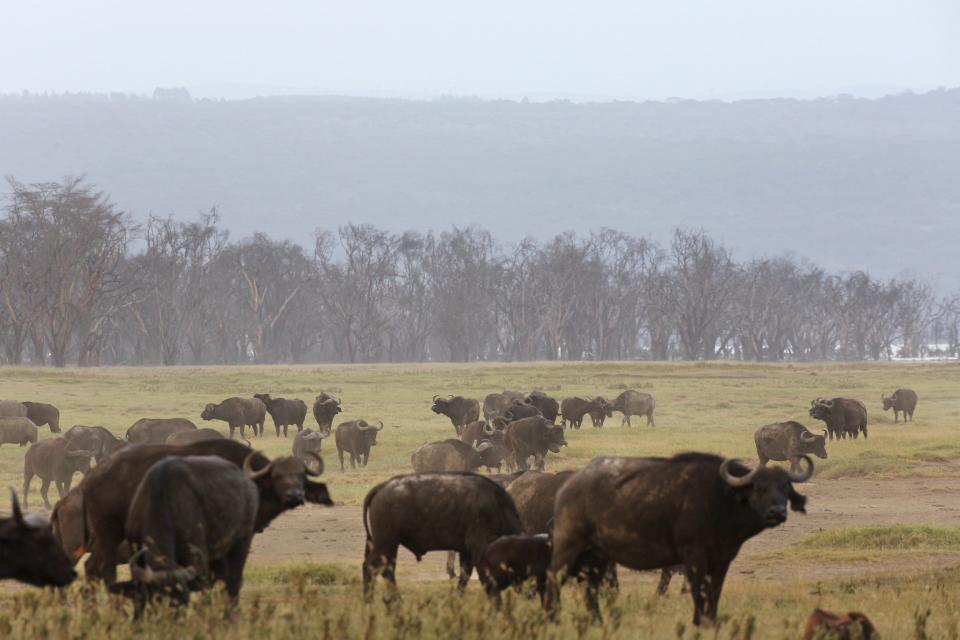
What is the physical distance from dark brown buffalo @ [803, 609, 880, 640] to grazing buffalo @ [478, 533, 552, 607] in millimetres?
2831

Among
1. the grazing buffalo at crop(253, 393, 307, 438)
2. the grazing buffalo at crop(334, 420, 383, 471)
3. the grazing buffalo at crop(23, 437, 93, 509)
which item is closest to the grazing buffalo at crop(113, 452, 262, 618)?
the grazing buffalo at crop(23, 437, 93, 509)

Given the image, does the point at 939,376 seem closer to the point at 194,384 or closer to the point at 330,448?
the point at 194,384

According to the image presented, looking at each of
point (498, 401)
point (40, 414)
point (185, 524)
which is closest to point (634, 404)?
point (498, 401)

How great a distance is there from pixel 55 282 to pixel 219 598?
2885 inches

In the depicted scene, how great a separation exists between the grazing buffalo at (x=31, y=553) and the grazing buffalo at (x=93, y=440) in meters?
17.7

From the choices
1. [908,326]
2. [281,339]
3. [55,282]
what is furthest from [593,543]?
[908,326]

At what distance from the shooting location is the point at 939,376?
74.3m

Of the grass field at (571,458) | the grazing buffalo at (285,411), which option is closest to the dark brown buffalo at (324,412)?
the grazing buffalo at (285,411)

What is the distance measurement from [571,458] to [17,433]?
1253cm

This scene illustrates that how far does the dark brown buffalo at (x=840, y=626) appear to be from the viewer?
398 inches

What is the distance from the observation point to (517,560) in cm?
1266

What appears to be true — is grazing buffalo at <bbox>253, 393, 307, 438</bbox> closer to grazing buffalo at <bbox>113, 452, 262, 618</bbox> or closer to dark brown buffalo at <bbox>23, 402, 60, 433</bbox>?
dark brown buffalo at <bbox>23, 402, 60, 433</bbox>

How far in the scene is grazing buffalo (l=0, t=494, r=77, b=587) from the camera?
30.3ft

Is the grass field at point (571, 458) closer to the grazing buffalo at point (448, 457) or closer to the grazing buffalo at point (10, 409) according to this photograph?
the grazing buffalo at point (448, 457)
